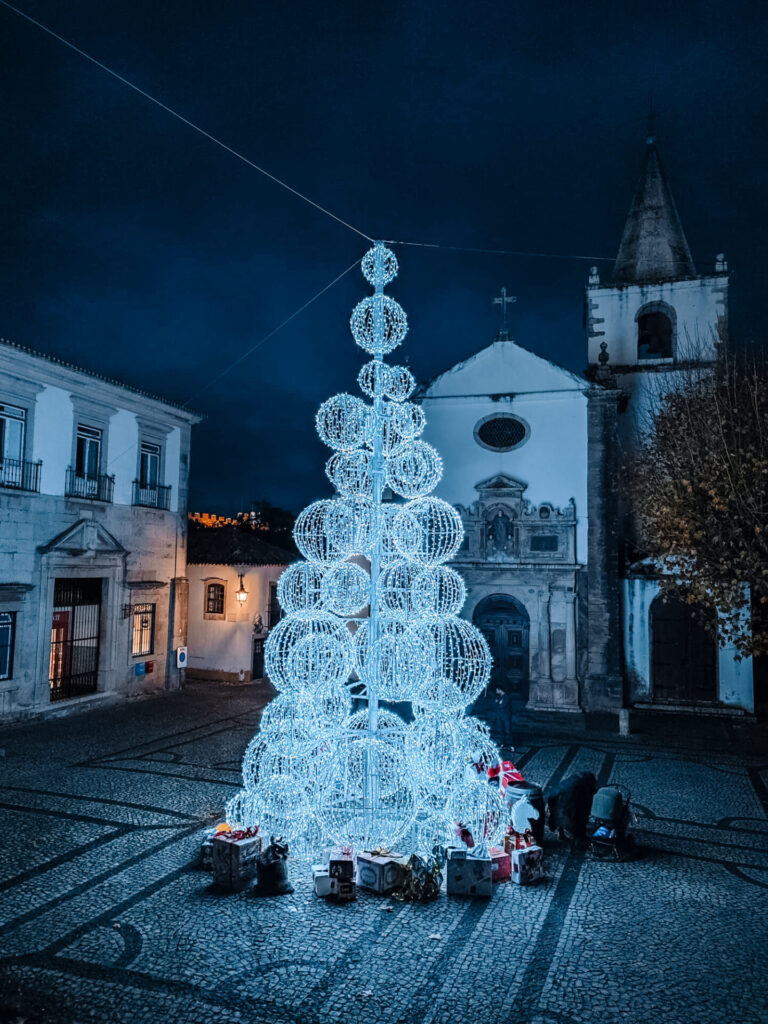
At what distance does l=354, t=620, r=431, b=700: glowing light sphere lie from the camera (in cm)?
868

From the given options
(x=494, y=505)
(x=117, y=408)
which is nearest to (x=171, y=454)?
(x=117, y=408)

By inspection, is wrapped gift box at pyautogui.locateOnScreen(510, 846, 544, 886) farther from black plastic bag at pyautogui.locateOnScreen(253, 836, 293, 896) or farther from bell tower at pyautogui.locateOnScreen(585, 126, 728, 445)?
bell tower at pyautogui.locateOnScreen(585, 126, 728, 445)

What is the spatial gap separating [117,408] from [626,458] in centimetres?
1515

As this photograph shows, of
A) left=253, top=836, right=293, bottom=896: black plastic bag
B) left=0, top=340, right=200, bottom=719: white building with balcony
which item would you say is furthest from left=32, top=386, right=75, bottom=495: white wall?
left=253, top=836, right=293, bottom=896: black plastic bag

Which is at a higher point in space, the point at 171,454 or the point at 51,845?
the point at 171,454

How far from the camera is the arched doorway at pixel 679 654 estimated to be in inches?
749

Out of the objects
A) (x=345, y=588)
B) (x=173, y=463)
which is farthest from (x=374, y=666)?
(x=173, y=463)

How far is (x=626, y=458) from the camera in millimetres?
21016

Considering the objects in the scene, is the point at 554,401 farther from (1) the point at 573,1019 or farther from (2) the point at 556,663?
(1) the point at 573,1019

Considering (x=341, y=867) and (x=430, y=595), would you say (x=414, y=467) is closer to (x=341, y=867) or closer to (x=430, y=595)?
(x=430, y=595)

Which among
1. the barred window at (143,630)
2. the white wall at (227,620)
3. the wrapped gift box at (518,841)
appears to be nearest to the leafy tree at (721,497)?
the wrapped gift box at (518,841)

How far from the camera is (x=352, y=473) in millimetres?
9695

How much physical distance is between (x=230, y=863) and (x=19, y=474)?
1208 centimetres

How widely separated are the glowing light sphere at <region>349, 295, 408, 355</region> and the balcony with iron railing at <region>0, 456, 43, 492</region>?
34.2 feet
